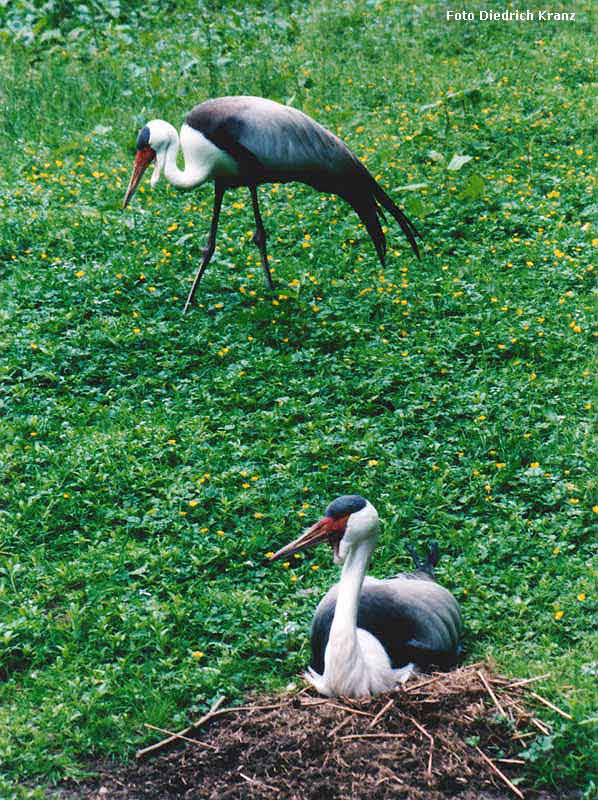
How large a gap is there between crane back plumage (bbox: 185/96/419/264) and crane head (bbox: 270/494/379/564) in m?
3.51

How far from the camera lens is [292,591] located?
4980mm

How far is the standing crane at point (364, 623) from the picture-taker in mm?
4133

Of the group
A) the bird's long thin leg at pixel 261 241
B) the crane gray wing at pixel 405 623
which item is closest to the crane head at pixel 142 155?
the bird's long thin leg at pixel 261 241

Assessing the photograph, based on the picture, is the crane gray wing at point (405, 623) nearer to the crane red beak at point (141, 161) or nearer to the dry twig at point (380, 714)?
the dry twig at point (380, 714)

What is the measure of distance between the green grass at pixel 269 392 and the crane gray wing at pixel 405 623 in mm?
228

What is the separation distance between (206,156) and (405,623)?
396 centimetres

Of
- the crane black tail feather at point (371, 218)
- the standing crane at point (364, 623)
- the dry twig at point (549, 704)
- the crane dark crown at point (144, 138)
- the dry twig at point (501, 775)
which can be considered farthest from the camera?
the crane dark crown at point (144, 138)

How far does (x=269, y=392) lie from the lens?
6.54 metres

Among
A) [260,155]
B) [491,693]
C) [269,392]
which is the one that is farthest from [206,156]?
[491,693]

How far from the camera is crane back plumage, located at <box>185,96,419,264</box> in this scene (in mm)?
7137

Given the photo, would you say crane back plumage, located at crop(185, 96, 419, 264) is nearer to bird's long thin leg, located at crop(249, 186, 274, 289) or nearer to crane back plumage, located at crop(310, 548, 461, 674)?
bird's long thin leg, located at crop(249, 186, 274, 289)

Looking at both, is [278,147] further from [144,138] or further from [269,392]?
[269,392]

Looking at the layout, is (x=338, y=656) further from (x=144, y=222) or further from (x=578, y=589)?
(x=144, y=222)

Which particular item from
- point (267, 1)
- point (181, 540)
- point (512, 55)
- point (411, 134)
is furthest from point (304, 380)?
point (267, 1)
